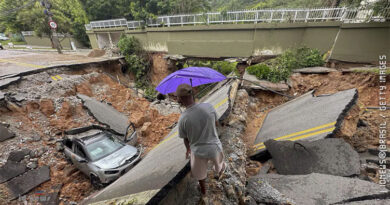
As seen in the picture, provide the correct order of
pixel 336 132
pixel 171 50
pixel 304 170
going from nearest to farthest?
pixel 304 170
pixel 336 132
pixel 171 50

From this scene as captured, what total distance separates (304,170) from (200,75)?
7.97 ft

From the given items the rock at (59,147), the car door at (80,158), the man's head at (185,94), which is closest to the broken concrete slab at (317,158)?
the man's head at (185,94)

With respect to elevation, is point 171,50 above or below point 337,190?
above

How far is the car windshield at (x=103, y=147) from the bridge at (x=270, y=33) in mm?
7955

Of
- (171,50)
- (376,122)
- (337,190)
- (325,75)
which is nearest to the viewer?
(337,190)

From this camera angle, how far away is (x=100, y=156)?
13.7 ft

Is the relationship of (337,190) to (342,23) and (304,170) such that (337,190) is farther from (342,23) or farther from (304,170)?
(342,23)

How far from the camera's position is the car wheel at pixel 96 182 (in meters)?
3.90

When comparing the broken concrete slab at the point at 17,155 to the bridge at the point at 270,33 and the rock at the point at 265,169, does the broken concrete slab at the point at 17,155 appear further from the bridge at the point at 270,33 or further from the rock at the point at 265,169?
the bridge at the point at 270,33

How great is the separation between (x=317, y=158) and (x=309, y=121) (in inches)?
54.9

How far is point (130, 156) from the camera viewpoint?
4340 millimetres

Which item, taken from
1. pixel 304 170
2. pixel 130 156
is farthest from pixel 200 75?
pixel 130 156

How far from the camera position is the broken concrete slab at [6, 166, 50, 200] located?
349 centimetres

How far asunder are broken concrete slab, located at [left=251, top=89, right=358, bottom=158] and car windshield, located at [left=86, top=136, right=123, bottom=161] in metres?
3.98
